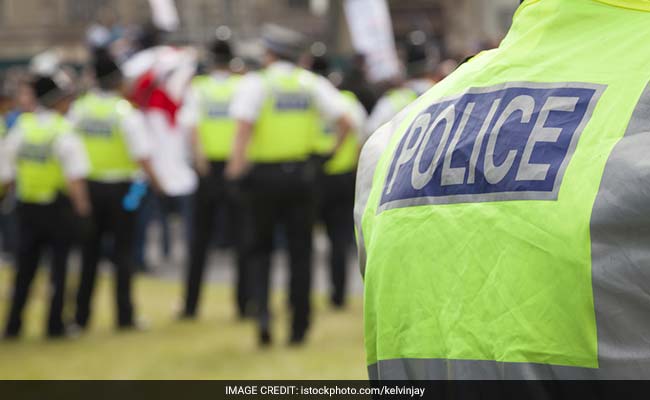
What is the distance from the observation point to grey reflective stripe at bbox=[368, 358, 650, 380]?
1671 mm

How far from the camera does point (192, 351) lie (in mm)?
8688

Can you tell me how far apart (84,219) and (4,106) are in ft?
15.7

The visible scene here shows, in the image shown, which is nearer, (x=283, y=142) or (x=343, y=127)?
(x=283, y=142)

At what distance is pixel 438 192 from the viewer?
1.93 meters

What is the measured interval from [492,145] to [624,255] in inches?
12.3

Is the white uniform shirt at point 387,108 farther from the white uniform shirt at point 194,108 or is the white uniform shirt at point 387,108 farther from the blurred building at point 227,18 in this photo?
the blurred building at point 227,18

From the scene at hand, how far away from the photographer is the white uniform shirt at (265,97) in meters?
8.05

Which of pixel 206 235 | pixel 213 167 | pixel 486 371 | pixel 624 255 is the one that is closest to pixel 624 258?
pixel 624 255

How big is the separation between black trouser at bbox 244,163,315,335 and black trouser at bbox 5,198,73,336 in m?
1.84

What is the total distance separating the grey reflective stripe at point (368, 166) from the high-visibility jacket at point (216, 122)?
7546 mm

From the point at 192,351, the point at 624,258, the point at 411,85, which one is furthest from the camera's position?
the point at 411,85

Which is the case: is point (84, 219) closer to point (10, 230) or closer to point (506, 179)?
point (10, 230)

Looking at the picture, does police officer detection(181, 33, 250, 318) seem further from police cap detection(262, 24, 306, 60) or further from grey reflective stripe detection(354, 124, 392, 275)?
grey reflective stripe detection(354, 124, 392, 275)

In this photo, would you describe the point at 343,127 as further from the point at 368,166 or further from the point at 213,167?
the point at 368,166
